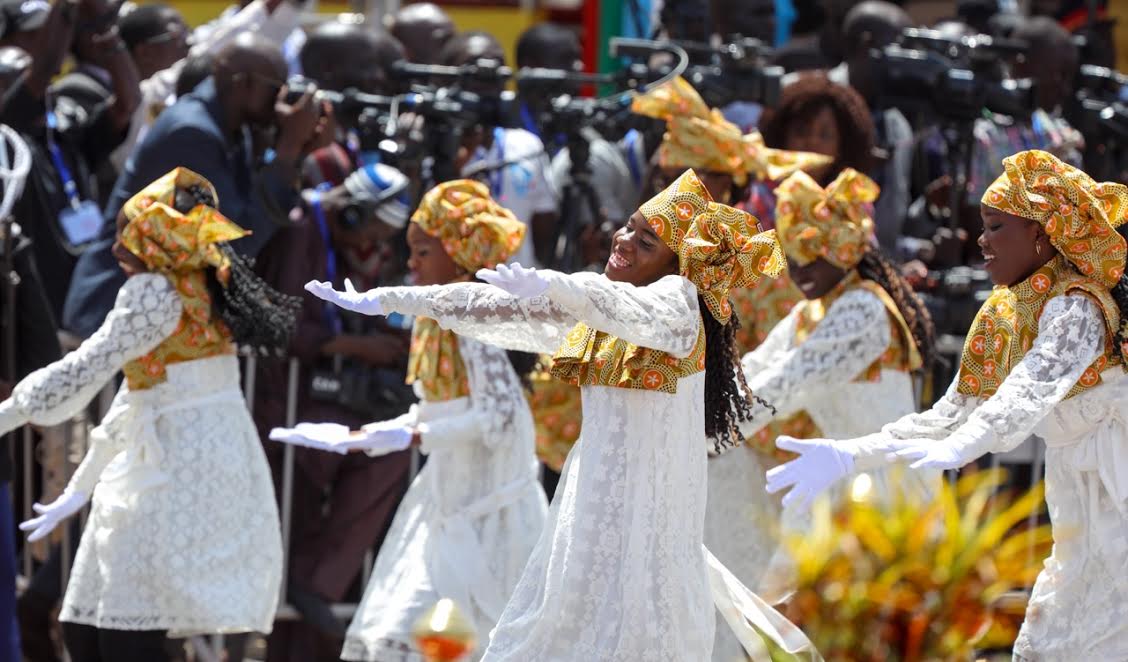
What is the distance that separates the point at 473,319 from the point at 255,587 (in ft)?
5.74

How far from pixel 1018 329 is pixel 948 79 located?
124 inches

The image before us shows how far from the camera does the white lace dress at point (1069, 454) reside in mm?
4832

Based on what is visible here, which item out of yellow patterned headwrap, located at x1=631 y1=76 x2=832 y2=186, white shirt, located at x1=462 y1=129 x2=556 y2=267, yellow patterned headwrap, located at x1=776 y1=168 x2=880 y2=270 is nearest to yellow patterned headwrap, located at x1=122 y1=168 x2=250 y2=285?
yellow patterned headwrap, located at x1=776 y1=168 x2=880 y2=270

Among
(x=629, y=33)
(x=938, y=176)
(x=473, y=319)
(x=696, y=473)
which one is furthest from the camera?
(x=629, y=33)

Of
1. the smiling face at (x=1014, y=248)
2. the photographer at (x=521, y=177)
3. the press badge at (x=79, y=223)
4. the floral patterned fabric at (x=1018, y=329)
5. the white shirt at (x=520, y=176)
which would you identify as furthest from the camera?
the white shirt at (x=520, y=176)

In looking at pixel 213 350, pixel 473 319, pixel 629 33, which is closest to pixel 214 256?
pixel 213 350

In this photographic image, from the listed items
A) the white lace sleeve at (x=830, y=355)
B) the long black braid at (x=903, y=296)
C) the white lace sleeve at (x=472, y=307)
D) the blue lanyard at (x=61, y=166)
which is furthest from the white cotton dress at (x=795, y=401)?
the blue lanyard at (x=61, y=166)

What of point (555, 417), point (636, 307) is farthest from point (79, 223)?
point (636, 307)

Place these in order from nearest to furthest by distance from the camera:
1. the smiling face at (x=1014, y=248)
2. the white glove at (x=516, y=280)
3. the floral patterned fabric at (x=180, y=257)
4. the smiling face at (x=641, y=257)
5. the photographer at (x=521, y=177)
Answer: the white glove at (x=516, y=280) → the smiling face at (x=641, y=257) → the smiling face at (x=1014, y=248) → the floral patterned fabric at (x=180, y=257) → the photographer at (x=521, y=177)

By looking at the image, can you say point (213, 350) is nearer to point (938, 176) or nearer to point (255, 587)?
point (255, 587)

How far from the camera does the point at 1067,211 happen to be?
5043 millimetres

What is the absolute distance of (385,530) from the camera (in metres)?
7.39

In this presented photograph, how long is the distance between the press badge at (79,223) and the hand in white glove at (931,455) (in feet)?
13.1

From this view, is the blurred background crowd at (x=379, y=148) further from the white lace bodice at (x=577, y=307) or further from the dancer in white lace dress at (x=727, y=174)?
the white lace bodice at (x=577, y=307)
